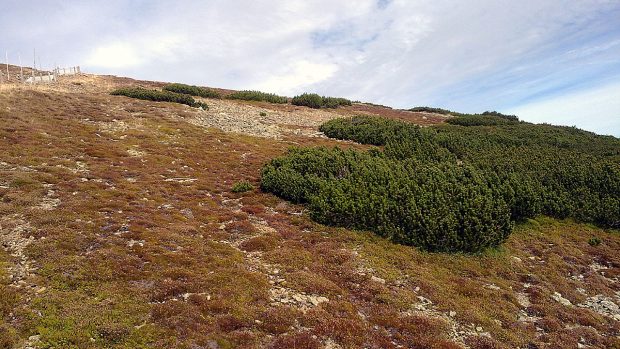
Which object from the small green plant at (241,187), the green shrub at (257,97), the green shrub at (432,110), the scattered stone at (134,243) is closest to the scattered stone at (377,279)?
the scattered stone at (134,243)

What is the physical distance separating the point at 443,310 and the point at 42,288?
11.4 m

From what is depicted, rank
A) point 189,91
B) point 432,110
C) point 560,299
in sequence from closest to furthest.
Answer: point 560,299 < point 189,91 < point 432,110

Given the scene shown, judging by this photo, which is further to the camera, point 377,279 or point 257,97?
point 257,97

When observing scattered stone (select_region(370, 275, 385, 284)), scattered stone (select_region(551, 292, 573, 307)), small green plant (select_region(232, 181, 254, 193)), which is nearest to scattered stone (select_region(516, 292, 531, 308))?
scattered stone (select_region(551, 292, 573, 307))

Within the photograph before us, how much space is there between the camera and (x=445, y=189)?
2009 centimetres

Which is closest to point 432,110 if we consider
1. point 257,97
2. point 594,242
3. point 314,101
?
point 314,101

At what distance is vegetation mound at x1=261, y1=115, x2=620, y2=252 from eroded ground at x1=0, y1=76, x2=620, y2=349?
0.97 m

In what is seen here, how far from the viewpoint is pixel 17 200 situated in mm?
16125

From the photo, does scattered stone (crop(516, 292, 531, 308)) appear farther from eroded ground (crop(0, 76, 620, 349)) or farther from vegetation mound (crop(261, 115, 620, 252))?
vegetation mound (crop(261, 115, 620, 252))

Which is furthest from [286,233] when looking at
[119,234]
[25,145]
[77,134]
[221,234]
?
[77,134]

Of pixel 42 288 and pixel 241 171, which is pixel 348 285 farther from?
pixel 241 171

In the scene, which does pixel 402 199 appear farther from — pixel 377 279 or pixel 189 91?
pixel 189 91

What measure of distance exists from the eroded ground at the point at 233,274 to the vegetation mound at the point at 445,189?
97cm

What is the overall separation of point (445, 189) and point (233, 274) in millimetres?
11982
